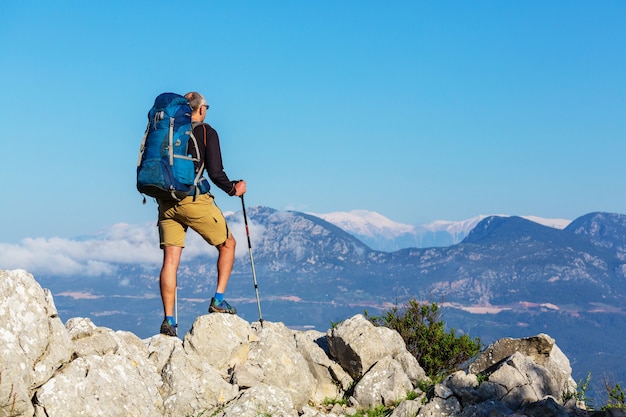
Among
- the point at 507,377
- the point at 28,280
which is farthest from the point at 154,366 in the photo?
the point at 507,377

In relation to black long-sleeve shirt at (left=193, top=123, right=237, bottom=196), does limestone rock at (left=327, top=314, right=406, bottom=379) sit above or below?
below

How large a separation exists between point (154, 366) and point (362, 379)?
12.1 feet

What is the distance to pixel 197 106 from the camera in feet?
43.8

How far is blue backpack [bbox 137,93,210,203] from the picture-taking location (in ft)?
41.5

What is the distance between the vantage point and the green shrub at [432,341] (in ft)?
54.2

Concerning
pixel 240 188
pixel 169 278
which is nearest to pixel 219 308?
pixel 169 278

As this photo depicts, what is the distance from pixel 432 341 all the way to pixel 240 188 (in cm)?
601

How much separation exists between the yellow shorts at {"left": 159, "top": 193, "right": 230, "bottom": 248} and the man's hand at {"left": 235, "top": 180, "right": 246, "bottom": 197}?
18.2 inches

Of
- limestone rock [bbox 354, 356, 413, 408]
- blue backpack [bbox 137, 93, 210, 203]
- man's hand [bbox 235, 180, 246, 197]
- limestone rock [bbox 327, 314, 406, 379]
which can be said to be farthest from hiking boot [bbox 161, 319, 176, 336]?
limestone rock [bbox 354, 356, 413, 408]

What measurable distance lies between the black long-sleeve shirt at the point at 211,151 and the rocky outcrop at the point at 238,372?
8.25 ft

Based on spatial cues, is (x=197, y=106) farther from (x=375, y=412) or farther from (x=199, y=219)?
(x=375, y=412)

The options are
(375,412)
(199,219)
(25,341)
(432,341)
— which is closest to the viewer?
(25,341)

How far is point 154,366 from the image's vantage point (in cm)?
1230

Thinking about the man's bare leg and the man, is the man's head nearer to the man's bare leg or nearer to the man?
the man
